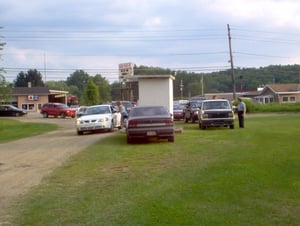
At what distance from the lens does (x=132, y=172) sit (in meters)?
11.2

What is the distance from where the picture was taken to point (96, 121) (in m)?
25.1

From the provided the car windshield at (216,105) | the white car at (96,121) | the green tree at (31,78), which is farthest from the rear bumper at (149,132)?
the green tree at (31,78)

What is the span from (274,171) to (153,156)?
4.41 meters

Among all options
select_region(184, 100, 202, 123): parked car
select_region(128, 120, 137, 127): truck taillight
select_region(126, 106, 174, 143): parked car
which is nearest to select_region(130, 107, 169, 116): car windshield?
select_region(126, 106, 174, 143): parked car

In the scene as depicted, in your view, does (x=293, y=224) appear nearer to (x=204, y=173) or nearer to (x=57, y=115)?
(x=204, y=173)

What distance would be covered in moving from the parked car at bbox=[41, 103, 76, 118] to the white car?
28920 mm

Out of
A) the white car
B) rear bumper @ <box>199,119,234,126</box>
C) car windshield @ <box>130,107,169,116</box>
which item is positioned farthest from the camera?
rear bumper @ <box>199,119,234,126</box>

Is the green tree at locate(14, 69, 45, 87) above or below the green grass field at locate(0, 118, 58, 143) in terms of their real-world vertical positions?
above

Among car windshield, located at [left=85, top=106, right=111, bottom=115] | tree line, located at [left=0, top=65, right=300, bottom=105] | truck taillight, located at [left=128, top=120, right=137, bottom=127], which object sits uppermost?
tree line, located at [left=0, top=65, right=300, bottom=105]

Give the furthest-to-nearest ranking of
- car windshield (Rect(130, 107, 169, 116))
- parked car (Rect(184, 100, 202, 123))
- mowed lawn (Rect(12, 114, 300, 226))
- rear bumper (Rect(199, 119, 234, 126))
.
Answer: parked car (Rect(184, 100, 202, 123)), rear bumper (Rect(199, 119, 234, 126)), car windshield (Rect(130, 107, 169, 116)), mowed lawn (Rect(12, 114, 300, 226))

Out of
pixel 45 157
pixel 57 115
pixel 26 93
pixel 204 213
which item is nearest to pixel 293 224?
pixel 204 213

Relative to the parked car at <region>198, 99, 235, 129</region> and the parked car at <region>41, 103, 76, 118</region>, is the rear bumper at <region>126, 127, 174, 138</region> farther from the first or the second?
the parked car at <region>41, 103, 76, 118</region>

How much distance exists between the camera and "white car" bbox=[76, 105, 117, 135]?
81.9ft

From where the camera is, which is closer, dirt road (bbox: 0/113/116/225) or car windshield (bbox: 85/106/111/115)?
dirt road (bbox: 0/113/116/225)
